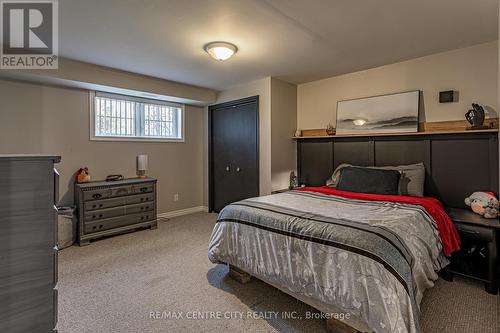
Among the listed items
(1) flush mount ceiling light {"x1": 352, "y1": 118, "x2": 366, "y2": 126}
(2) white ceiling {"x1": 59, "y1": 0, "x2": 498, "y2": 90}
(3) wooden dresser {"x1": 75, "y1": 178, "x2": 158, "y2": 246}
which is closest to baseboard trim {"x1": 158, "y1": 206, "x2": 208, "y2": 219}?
(3) wooden dresser {"x1": 75, "y1": 178, "x2": 158, "y2": 246}

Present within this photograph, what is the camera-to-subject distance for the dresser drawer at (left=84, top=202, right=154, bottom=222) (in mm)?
3487

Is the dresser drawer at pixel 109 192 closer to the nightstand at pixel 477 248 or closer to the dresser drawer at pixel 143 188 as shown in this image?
the dresser drawer at pixel 143 188

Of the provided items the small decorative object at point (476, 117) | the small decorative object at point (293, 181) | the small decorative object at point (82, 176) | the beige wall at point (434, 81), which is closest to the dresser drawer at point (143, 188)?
the small decorative object at point (82, 176)

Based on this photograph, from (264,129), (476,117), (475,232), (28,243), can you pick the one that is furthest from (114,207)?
(476,117)

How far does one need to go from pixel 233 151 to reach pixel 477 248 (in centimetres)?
346

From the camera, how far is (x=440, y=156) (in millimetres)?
3035

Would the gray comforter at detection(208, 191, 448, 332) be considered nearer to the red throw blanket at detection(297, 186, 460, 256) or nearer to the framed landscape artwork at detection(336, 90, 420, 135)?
the red throw blanket at detection(297, 186, 460, 256)

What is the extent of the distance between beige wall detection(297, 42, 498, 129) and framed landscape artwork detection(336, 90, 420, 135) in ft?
0.34

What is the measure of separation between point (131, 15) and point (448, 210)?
142 inches

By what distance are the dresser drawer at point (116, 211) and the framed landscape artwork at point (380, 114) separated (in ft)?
10.3

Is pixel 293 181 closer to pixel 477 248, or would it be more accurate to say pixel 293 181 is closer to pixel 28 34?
pixel 477 248

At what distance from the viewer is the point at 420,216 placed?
7.15 feet

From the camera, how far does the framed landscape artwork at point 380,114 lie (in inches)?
128

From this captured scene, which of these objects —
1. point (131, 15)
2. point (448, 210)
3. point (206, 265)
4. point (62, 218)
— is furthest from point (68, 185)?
point (448, 210)
